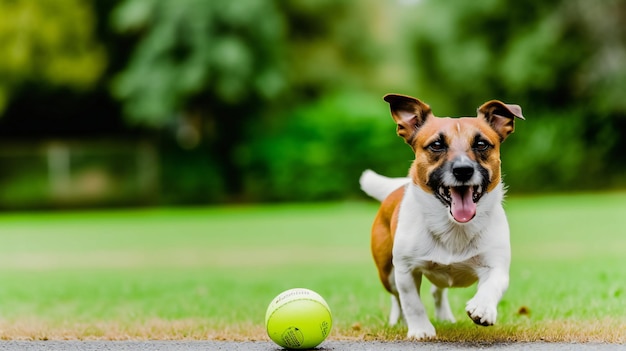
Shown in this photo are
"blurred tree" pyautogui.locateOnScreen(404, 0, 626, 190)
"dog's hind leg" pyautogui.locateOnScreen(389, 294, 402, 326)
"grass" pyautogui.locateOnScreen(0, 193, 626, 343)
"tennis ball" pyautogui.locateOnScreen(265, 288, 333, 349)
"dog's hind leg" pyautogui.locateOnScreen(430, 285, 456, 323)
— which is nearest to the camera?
"tennis ball" pyautogui.locateOnScreen(265, 288, 333, 349)

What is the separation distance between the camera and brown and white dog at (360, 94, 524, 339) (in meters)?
5.68

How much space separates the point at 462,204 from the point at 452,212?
0.28 ft

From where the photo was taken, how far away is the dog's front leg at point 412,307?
6000 mm

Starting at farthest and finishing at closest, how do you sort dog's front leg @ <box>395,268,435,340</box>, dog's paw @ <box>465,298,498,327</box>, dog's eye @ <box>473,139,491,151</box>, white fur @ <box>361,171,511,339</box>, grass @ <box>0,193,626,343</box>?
grass @ <box>0,193,626,343</box> → dog's front leg @ <box>395,268,435,340</box> → white fur @ <box>361,171,511,339</box> → dog's eye @ <box>473,139,491,151</box> → dog's paw @ <box>465,298,498,327</box>

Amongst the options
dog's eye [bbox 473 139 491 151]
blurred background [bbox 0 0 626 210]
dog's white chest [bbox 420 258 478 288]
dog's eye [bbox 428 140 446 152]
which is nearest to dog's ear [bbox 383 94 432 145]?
dog's eye [bbox 428 140 446 152]

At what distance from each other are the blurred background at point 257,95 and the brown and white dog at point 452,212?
75.4 feet

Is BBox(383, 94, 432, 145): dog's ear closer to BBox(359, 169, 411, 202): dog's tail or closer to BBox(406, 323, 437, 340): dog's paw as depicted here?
BBox(359, 169, 411, 202): dog's tail

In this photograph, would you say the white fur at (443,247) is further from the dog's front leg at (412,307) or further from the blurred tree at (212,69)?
the blurred tree at (212,69)

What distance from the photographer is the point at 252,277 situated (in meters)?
11.2

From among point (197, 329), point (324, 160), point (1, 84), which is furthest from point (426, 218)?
point (1, 84)

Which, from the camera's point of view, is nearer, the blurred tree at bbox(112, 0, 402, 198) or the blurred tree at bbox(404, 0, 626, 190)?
the blurred tree at bbox(404, 0, 626, 190)

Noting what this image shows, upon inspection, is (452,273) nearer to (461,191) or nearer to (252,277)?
(461,191)

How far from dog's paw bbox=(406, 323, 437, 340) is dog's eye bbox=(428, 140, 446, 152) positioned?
48.5 inches

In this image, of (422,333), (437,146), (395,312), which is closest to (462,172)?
(437,146)
